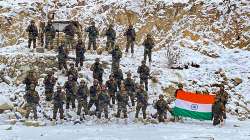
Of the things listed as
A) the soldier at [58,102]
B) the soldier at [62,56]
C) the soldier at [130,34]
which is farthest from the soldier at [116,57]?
the soldier at [58,102]

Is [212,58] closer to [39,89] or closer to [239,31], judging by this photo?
[239,31]

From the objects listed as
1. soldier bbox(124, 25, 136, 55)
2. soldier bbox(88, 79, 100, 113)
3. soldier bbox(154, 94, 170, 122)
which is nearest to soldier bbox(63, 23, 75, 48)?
soldier bbox(124, 25, 136, 55)

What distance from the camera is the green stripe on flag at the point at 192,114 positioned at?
24.1m

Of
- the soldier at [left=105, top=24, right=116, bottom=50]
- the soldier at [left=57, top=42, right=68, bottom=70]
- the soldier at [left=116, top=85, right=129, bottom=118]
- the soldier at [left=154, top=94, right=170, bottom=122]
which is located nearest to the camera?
the soldier at [left=154, top=94, right=170, bottom=122]

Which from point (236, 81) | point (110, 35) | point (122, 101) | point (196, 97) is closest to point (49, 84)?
point (122, 101)

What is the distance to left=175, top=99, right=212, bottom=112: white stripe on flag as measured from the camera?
24.1m

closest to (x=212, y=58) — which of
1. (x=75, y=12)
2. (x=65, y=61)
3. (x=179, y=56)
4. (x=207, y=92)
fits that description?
(x=179, y=56)

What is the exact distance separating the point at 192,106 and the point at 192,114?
1.25ft

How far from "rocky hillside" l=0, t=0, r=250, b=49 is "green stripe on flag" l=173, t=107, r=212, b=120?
9.79 metres

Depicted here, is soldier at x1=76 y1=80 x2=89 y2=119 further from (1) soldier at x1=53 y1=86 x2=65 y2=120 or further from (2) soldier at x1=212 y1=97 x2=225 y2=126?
(2) soldier at x1=212 y1=97 x2=225 y2=126

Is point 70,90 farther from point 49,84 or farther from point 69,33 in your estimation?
point 69,33

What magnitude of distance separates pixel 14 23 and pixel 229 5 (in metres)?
16.0

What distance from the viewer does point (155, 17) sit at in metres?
37.3

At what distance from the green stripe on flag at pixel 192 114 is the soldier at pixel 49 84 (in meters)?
6.16
